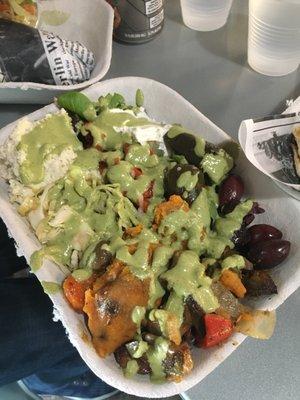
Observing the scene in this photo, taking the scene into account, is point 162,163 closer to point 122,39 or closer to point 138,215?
point 138,215

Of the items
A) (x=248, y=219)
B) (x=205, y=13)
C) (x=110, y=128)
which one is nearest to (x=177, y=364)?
(x=248, y=219)

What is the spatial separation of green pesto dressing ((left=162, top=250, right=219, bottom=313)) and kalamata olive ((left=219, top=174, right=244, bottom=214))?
116 mm

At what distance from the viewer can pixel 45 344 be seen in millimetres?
861

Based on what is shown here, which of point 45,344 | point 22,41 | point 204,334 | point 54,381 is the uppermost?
point 22,41

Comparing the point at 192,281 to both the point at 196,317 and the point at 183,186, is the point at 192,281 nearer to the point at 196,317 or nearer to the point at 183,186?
the point at 196,317

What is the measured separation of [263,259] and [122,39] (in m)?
0.71

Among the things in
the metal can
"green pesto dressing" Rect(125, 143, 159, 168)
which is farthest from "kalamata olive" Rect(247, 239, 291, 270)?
the metal can

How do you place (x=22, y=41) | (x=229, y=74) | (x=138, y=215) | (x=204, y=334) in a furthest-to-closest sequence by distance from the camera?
(x=229, y=74)
(x=22, y=41)
(x=138, y=215)
(x=204, y=334)

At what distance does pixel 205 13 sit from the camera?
122 centimetres

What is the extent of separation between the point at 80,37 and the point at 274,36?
0.42 m

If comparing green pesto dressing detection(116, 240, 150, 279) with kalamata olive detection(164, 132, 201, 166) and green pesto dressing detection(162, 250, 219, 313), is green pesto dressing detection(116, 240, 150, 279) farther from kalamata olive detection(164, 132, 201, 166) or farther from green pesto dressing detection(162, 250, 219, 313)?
kalamata olive detection(164, 132, 201, 166)

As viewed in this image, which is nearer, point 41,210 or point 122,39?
point 41,210

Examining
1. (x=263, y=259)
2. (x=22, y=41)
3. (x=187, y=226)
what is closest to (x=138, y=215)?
(x=187, y=226)

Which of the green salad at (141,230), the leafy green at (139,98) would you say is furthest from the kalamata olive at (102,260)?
the leafy green at (139,98)
